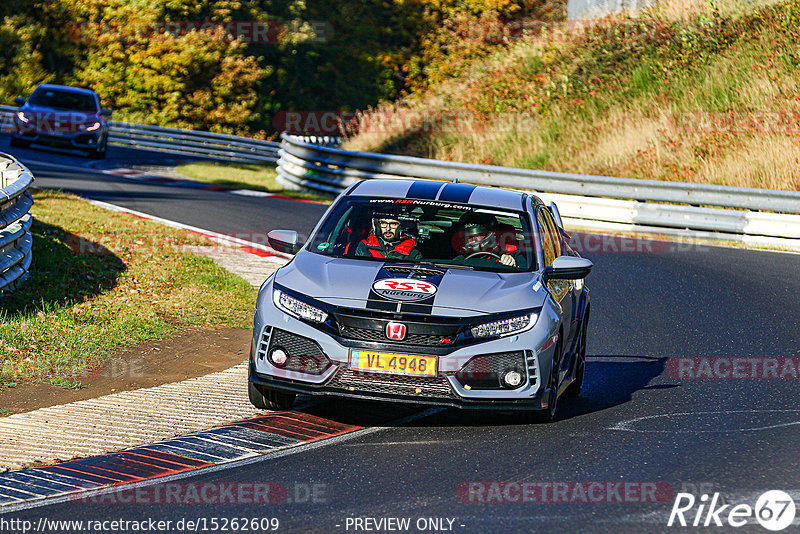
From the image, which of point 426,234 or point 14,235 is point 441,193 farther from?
point 14,235

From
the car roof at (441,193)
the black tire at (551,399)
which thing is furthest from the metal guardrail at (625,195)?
the black tire at (551,399)

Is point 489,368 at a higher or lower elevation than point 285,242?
lower

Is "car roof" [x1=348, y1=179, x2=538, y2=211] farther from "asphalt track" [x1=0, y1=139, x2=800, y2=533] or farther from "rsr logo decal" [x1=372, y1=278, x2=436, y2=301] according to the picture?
"asphalt track" [x1=0, y1=139, x2=800, y2=533]

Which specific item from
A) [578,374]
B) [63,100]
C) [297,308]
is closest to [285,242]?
[297,308]

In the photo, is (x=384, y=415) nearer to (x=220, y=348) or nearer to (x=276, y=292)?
(x=276, y=292)

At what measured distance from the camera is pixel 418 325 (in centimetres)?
721

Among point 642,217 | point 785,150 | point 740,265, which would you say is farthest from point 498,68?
point 740,265

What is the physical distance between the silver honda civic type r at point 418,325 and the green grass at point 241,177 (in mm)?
15886

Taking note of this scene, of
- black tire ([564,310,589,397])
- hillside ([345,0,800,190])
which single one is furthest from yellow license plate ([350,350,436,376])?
hillside ([345,0,800,190])

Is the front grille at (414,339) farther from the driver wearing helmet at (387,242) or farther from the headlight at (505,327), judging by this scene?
the driver wearing helmet at (387,242)

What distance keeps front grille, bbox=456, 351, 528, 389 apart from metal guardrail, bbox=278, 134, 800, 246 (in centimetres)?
1221

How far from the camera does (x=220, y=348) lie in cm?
1022

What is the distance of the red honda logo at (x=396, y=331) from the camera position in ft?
23.7

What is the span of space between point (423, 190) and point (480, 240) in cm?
72
